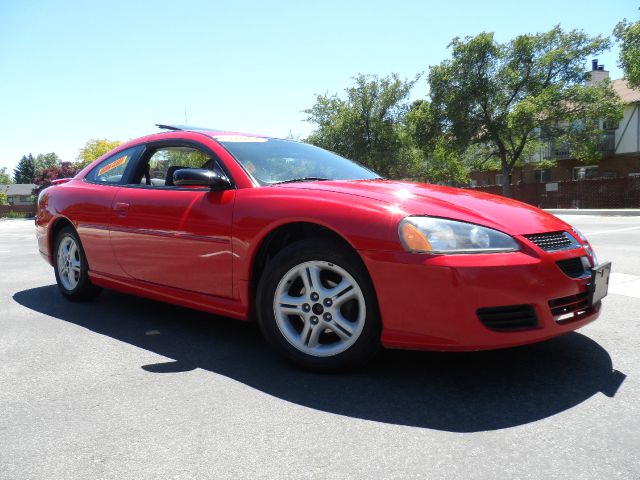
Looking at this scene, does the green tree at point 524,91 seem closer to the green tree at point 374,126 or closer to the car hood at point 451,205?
the green tree at point 374,126

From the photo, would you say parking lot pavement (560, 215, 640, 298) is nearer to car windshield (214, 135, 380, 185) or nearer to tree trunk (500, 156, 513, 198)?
car windshield (214, 135, 380, 185)

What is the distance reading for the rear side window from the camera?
4.25 meters

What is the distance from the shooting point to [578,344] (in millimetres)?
3156

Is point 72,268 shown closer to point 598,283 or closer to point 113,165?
point 113,165

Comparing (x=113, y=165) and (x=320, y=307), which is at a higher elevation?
(x=113, y=165)

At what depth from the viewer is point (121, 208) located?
12.7 feet

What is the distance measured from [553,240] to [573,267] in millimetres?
161

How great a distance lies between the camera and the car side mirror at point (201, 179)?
10.2ft

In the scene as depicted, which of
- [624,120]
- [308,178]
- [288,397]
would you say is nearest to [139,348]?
[288,397]

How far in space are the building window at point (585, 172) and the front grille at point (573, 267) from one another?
41078 mm

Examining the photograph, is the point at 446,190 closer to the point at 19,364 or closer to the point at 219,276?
the point at 219,276

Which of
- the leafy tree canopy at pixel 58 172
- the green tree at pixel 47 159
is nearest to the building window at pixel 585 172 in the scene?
the leafy tree canopy at pixel 58 172

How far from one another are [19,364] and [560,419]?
2.94 metres

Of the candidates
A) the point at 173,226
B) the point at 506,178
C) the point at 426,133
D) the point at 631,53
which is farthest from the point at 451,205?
the point at 506,178
